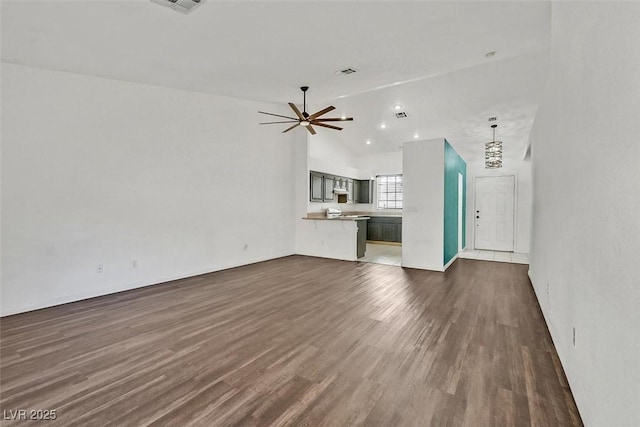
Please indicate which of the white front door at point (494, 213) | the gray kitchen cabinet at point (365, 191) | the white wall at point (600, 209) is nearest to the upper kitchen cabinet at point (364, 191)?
the gray kitchen cabinet at point (365, 191)

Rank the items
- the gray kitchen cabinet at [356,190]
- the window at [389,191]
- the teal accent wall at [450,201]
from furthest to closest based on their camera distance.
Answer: the window at [389,191], the gray kitchen cabinet at [356,190], the teal accent wall at [450,201]

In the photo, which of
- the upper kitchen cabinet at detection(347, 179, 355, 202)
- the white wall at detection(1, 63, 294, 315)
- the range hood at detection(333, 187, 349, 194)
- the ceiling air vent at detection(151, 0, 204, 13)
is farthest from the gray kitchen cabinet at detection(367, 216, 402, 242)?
the ceiling air vent at detection(151, 0, 204, 13)

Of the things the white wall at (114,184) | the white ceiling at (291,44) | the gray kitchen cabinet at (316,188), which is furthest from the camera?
the gray kitchen cabinet at (316,188)

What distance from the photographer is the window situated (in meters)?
10.1

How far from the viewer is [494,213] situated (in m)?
8.73

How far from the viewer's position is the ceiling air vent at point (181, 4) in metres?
2.79

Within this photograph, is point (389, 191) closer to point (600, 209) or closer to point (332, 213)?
point (332, 213)

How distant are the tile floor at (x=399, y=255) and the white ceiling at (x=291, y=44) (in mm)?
3698

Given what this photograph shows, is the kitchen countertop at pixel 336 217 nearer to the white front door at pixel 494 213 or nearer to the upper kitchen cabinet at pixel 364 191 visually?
the upper kitchen cabinet at pixel 364 191

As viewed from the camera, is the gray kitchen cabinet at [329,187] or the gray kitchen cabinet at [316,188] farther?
the gray kitchen cabinet at [329,187]

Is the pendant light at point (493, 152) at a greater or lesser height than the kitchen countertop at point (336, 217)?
greater

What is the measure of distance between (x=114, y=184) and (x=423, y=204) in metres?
5.44

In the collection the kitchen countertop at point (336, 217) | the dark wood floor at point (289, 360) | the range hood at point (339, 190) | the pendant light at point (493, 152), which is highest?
the pendant light at point (493, 152)

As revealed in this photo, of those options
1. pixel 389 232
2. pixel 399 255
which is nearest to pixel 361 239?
pixel 399 255
